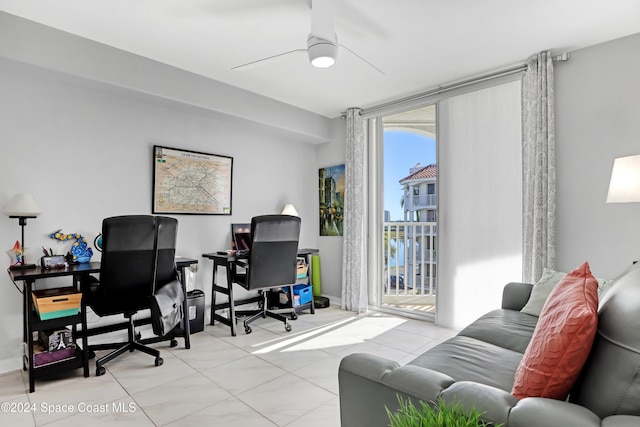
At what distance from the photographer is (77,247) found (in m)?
2.89

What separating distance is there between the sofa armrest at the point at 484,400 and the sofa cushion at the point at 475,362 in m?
0.53

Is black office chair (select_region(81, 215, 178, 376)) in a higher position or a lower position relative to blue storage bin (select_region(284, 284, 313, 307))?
higher

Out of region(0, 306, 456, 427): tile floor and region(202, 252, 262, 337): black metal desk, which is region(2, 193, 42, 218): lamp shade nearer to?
region(0, 306, 456, 427): tile floor

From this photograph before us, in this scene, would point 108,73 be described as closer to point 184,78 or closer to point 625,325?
point 184,78

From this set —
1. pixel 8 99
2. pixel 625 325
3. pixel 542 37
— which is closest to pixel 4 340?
pixel 8 99

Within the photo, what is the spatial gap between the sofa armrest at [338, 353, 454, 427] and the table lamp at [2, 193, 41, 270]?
2.59 m

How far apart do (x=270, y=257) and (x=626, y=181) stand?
2779 mm

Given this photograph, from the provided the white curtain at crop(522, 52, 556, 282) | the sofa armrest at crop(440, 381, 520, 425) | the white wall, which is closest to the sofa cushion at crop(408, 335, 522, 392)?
the sofa armrest at crop(440, 381, 520, 425)

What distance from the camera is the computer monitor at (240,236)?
4.02m

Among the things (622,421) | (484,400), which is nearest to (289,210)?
(484,400)

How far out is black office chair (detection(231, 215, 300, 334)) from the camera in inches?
132

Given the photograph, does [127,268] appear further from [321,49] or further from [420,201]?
[420,201]

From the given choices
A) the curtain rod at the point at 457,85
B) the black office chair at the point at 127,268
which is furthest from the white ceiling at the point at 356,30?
the black office chair at the point at 127,268

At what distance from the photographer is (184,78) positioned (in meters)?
3.35
